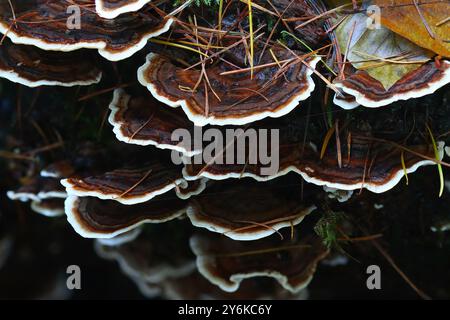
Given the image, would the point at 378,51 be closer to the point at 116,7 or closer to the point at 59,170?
the point at 116,7

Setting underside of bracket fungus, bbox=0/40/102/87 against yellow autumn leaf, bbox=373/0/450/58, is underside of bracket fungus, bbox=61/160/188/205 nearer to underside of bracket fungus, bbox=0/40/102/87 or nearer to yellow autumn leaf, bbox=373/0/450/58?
underside of bracket fungus, bbox=0/40/102/87

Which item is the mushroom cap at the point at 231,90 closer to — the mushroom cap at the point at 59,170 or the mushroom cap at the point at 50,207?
the mushroom cap at the point at 59,170

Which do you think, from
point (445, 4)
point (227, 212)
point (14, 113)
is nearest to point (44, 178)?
point (14, 113)

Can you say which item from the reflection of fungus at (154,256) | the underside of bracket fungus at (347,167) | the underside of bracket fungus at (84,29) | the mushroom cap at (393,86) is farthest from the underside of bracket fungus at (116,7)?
the reflection of fungus at (154,256)

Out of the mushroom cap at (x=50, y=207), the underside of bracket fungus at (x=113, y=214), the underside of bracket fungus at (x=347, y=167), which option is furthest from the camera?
the mushroom cap at (x=50, y=207)

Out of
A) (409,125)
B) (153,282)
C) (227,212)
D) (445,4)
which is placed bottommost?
(153,282)

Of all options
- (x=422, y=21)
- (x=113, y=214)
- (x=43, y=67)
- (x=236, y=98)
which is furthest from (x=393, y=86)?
(x=43, y=67)

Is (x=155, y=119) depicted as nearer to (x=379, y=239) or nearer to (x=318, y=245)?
(x=318, y=245)
